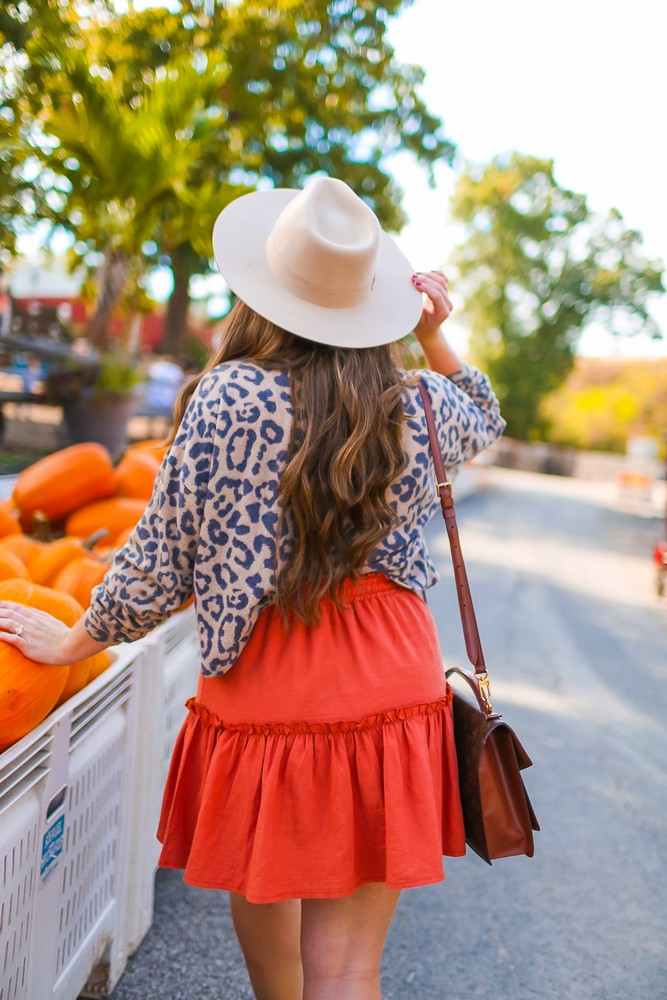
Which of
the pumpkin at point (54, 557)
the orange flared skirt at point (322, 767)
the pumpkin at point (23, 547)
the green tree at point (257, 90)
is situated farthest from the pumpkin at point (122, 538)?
the green tree at point (257, 90)

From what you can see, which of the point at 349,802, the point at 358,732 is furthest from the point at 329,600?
the point at 349,802

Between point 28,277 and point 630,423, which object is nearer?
point 28,277

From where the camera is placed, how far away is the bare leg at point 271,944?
1.54 metres

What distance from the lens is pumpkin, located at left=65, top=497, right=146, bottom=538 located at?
3074mm

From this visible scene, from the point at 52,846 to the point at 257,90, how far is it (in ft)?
33.9

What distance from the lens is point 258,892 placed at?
1.37m

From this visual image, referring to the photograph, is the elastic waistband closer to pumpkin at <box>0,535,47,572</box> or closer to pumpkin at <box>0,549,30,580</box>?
pumpkin at <box>0,549,30,580</box>

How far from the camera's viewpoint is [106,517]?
312 cm

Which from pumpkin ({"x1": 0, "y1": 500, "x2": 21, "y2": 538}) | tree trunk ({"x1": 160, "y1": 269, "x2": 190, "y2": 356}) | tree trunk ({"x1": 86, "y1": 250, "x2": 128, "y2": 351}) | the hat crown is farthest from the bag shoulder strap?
tree trunk ({"x1": 160, "y1": 269, "x2": 190, "y2": 356})

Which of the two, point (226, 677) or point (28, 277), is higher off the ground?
point (28, 277)

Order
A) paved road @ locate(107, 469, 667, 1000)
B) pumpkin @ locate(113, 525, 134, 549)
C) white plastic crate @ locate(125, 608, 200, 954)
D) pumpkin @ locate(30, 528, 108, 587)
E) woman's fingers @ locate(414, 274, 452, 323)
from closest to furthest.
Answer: woman's fingers @ locate(414, 274, 452, 323) → white plastic crate @ locate(125, 608, 200, 954) → paved road @ locate(107, 469, 667, 1000) → pumpkin @ locate(30, 528, 108, 587) → pumpkin @ locate(113, 525, 134, 549)

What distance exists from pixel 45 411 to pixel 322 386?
18.2ft

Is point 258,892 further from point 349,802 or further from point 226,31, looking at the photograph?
point 226,31

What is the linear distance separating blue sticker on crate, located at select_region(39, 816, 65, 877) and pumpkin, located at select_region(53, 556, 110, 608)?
794mm
